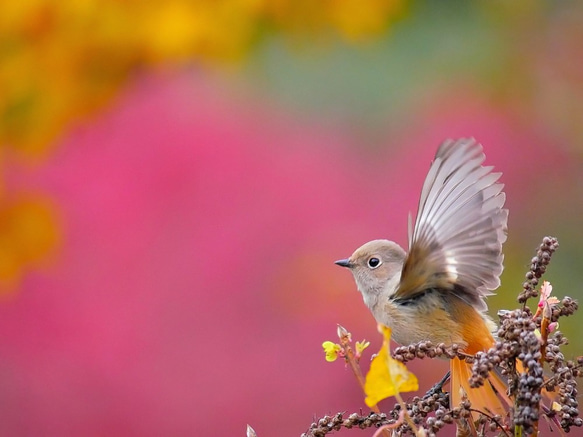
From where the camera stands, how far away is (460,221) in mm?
542

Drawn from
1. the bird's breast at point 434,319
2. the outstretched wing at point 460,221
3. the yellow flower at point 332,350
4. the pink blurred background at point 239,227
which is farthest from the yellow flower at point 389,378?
the pink blurred background at point 239,227

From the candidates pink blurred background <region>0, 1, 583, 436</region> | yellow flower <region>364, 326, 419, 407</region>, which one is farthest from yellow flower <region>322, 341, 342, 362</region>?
pink blurred background <region>0, 1, 583, 436</region>

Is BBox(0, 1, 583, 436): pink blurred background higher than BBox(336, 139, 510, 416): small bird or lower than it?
higher

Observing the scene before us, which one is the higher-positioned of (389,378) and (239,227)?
(239,227)

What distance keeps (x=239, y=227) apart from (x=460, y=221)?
2.84 ft

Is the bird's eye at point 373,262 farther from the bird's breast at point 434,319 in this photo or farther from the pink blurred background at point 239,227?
the pink blurred background at point 239,227

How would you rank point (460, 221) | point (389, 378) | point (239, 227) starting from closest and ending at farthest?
point (389, 378), point (460, 221), point (239, 227)

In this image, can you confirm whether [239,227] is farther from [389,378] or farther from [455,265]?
[389,378]

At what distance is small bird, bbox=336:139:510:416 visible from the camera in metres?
0.53

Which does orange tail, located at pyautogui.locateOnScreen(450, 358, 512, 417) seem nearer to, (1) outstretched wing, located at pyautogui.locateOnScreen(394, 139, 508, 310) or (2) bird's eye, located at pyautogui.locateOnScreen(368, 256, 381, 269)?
(1) outstretched wing, located at pyautogui.locateOnScreen(394, 139, 508, 310)

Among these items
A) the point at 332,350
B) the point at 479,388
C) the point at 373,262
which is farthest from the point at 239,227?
the point at 332,350

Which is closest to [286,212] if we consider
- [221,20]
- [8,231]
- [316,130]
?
[316,130]

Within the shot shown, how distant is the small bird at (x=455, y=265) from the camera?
526mm

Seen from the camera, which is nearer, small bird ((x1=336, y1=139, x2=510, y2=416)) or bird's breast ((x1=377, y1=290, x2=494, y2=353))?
small bird ((x1=336, y1=139, x2=510, y2=416))
